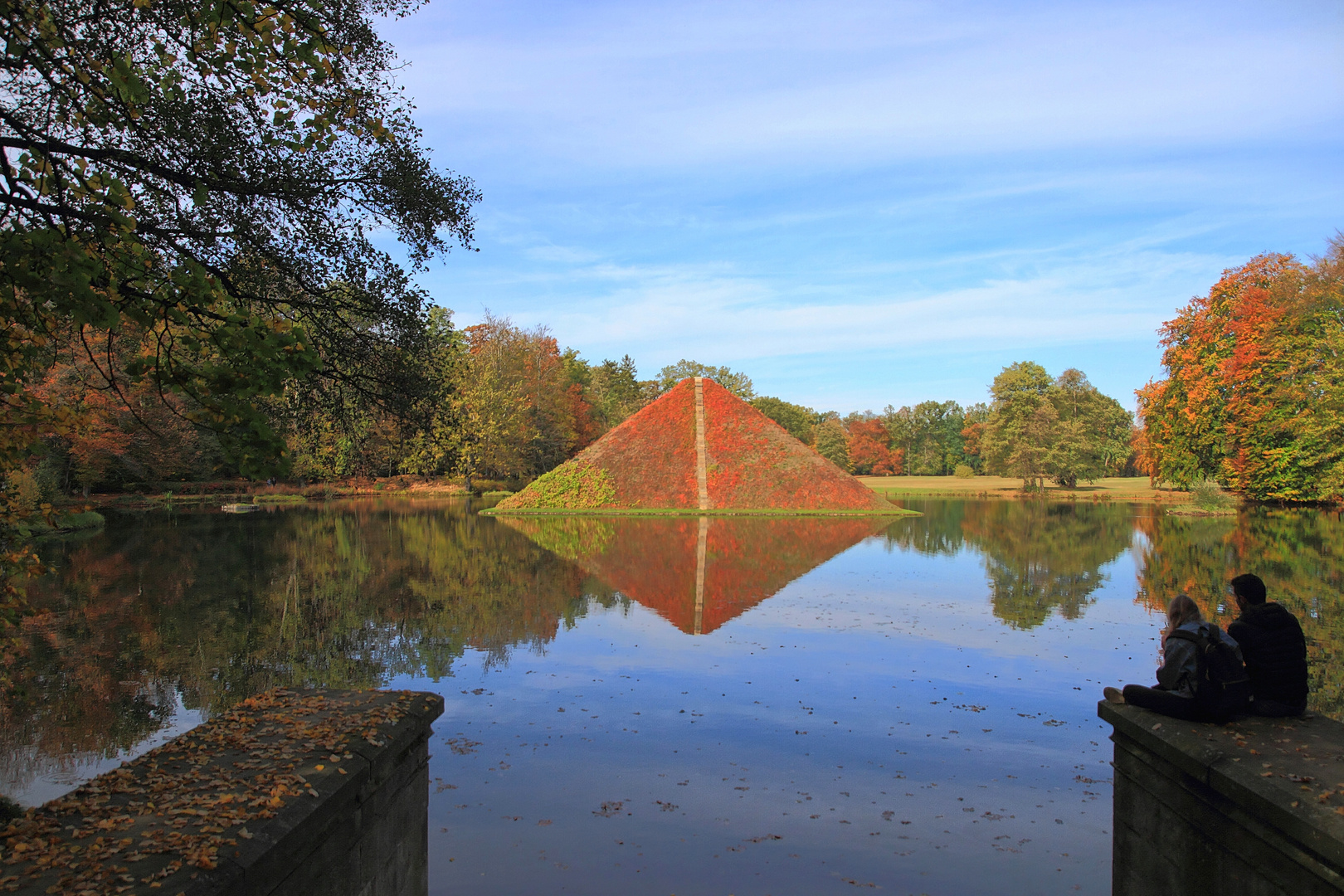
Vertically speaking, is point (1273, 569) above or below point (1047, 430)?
below

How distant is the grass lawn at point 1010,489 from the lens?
5003 centimetres

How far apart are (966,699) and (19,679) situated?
32.3ft

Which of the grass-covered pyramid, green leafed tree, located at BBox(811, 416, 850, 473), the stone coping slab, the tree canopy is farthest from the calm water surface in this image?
green leafed tree, located at BBox(811, 416, 850, 473)

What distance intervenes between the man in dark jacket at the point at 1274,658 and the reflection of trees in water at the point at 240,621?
746 cm

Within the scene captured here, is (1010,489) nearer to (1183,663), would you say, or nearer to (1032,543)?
(1032,543)

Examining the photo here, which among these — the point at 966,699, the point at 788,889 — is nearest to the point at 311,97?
the point at 788,889

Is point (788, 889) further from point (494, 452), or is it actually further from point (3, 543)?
point (494, 452)

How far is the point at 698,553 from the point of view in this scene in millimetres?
21719

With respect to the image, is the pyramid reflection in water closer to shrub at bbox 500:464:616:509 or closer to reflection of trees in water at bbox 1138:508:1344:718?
shrub at bbox 500:464:616:509

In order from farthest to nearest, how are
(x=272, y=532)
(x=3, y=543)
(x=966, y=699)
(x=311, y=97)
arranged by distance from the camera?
1. (x=272, y=532)
2. (x=966, y=699)
3. (x=311, y=97)
4. (x=3, y=543)

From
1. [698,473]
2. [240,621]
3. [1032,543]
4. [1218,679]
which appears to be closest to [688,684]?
[1218,679]

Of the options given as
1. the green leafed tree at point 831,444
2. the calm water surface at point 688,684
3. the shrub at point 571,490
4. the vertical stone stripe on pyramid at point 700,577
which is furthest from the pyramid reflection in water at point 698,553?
the green leafed tree at point 831,444

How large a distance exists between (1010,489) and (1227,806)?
6091cm

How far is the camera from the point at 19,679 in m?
9.10
